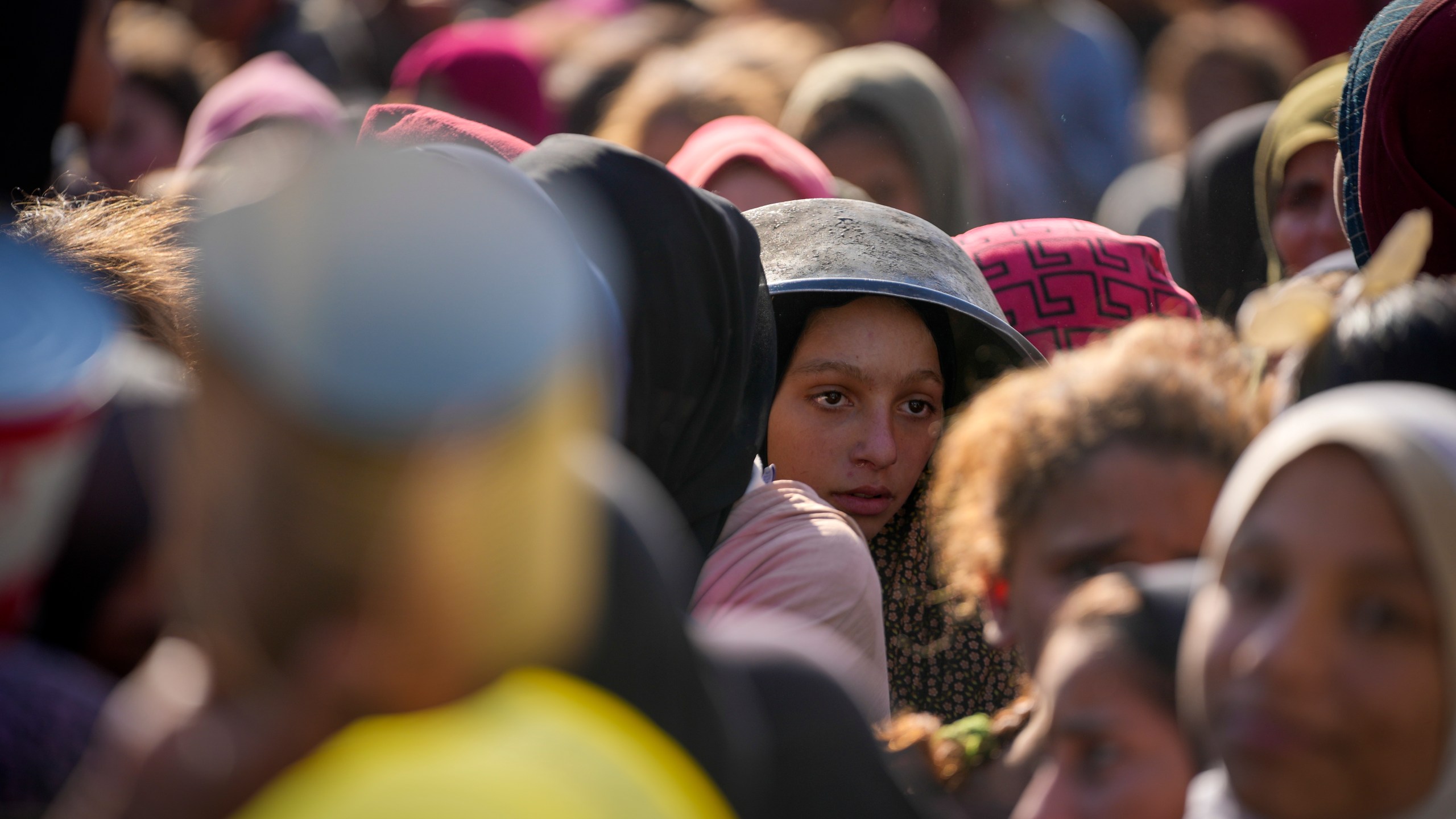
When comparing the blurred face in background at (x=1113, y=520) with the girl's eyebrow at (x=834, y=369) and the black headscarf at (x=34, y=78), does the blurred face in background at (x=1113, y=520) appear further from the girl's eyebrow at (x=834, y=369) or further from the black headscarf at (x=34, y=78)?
the black headscarf at (x=34, y=78)

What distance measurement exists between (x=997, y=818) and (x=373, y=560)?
113cm

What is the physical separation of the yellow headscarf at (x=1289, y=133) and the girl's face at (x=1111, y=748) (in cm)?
275

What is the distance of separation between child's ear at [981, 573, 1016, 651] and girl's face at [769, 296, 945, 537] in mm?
782

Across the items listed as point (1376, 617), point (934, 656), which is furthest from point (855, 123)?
point (1376, 617)

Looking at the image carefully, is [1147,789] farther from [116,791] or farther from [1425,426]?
[116,791]

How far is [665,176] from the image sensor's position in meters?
2.18

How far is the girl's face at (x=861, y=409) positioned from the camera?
2.73 m

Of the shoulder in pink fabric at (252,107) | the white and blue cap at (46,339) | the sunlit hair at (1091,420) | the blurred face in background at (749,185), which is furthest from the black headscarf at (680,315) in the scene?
the shoulder in pink fabric at (252,107)

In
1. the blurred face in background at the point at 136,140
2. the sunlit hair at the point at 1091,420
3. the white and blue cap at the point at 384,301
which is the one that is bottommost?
the blurred face in background at the point at 136,140

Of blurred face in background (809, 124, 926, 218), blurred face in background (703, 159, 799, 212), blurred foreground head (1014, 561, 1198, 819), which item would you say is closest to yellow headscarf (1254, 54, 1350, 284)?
blurred face in background (809, 124, 926, 218)

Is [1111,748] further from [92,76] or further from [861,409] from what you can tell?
[92,76]

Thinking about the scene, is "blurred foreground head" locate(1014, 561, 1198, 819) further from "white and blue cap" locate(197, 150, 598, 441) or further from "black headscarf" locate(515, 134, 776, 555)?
"white and blue cap" locate(197, 150, 598, 441)

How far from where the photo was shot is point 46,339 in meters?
1.08

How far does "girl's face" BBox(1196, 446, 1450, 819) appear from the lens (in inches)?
48.2
